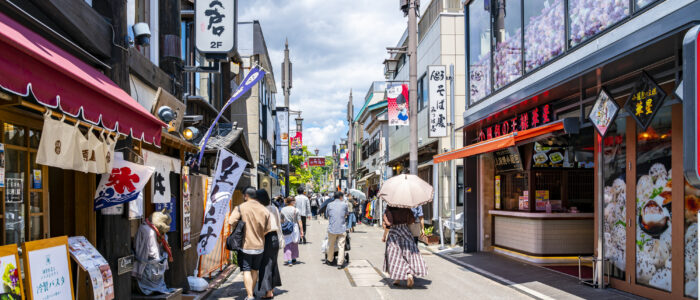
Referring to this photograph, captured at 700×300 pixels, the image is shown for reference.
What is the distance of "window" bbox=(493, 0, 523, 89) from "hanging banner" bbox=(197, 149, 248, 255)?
694 cm

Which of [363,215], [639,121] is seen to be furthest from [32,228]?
[363,215]

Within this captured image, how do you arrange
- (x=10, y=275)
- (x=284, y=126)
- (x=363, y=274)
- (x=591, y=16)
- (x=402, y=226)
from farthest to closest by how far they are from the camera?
(x=284, y=126), (x=363, y=274), (x=402, y=226), (x=591, y=16), (x=10, y=275)

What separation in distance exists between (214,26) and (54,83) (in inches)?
287

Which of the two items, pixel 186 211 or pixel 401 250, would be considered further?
pixel 186 211

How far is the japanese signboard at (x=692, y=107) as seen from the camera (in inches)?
118

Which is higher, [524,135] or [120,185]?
[524,135]

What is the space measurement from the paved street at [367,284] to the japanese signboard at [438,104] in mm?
5414

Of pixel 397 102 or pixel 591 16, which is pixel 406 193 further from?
pixel 397 102

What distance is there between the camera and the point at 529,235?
1329cm

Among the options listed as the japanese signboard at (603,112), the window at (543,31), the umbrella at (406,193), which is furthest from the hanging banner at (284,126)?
the japanese signboard at (603,112)

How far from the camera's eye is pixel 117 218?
7.27 meters

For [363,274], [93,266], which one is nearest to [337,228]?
[363,274]

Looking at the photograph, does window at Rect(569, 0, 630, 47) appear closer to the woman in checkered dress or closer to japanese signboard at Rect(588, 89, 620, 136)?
japanese signboard at Rect(588, 89, 620, 136)

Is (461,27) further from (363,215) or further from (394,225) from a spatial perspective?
(363,215)
